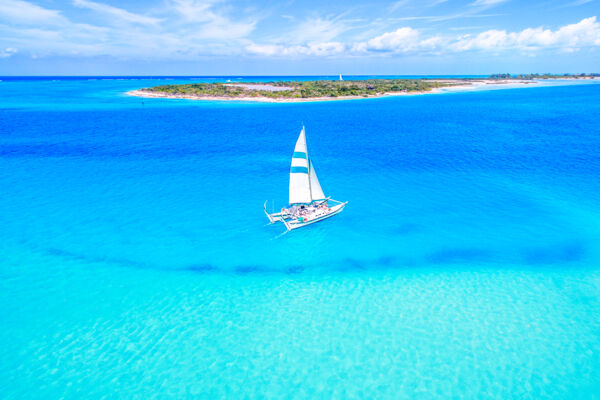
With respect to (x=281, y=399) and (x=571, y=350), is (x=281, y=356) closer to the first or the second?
(x=281, y=399)

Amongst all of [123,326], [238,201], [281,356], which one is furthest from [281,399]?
[238,201]

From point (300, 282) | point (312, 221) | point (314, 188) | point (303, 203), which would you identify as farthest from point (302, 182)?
point (300, 282)

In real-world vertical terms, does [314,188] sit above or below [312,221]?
above

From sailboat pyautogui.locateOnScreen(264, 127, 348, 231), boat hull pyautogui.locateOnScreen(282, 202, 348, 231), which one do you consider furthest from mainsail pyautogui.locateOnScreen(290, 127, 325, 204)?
boat hull pyautogui.locateOnScreen(282, 202, 348, 231)

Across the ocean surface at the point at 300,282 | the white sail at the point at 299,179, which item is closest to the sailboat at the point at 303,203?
the white sail at the point at 299,179

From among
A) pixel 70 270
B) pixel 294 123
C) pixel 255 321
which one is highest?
pixel 294 123

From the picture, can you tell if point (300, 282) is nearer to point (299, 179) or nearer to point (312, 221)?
point (312, 221)

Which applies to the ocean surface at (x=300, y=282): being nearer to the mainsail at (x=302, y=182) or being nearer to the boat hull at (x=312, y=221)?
the boat hull at (x=312, y=221)
